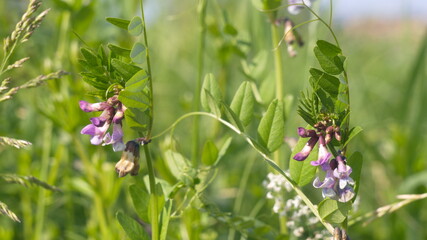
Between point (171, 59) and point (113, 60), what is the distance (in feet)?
7.78

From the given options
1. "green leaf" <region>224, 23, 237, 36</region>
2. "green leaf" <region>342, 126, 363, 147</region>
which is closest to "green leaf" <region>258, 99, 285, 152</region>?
"green leaf" <region>342, 126, 363, 147</region>

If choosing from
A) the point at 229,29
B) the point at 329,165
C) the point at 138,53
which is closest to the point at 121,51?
the point at 138,53

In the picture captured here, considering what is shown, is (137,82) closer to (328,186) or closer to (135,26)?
(135,26)

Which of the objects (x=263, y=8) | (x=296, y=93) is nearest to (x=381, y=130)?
(x=296, y=93)

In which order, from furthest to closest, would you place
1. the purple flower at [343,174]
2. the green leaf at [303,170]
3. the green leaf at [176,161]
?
the green leaf at [176,161]
the green leaf at [303,170]
the purple flower at [343,174]

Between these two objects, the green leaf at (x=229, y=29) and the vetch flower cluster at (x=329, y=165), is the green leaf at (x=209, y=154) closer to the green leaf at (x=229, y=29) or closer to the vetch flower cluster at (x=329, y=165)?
the vetch flower cluster at (x=329, y=165)

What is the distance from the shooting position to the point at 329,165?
837 millimetres

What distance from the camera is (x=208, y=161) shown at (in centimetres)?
113

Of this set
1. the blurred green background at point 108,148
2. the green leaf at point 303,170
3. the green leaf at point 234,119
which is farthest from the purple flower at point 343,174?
the blurred green background at point 108,148

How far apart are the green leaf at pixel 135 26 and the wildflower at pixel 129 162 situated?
178 millimetres

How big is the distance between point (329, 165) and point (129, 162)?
1.01 feet

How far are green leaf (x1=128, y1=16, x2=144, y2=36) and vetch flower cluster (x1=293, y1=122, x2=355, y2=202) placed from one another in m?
0.30

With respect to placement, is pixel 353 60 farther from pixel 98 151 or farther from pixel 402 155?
pixel 98 151

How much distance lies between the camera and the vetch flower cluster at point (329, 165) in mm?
810
